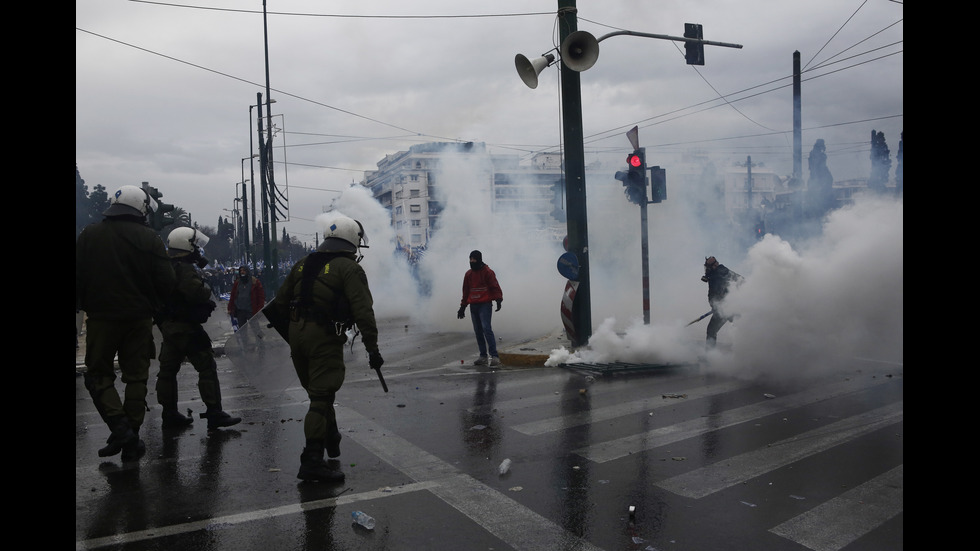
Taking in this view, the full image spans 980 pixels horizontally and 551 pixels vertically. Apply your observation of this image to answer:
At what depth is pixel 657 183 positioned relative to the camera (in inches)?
452

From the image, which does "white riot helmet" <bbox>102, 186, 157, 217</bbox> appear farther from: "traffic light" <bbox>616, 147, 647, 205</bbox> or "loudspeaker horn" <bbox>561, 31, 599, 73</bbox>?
"traffic light" <bbox>616, 147, 647, 205</bbox>

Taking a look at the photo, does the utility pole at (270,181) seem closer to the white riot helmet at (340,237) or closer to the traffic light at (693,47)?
the traffic light at (693,47)

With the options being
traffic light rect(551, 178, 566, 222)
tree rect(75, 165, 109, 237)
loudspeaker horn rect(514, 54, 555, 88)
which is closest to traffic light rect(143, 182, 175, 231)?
loudspeaker horn rect(514, 54, 555, 88)

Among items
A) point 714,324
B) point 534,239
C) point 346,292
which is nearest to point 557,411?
point 346,292

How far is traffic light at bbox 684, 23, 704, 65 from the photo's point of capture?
458 inches

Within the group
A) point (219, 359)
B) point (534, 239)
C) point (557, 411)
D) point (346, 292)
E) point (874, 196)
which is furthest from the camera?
point (534, 239)

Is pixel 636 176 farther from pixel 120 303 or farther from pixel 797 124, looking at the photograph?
pixel 797 124

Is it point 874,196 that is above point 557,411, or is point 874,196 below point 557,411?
above
